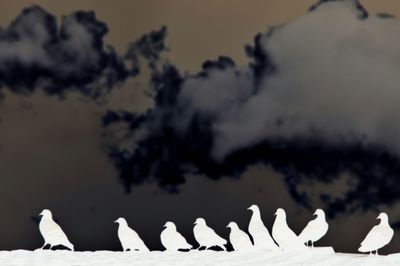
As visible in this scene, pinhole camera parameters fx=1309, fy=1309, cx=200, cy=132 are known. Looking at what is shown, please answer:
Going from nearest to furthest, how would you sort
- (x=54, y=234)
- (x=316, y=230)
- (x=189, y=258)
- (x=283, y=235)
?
1. (x=189, y=258)
2. (x=316, y=230)
3. (x=283, y=235)
4. (x=54, y=234)

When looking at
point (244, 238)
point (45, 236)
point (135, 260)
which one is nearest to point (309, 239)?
point (244, 238)

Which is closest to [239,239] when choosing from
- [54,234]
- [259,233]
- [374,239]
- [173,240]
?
[259,233]

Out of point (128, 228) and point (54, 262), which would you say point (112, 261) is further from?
point (128, 228)

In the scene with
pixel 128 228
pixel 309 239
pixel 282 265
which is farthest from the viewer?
pixel 128 228

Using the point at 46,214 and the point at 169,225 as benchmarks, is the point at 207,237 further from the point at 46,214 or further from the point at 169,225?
the point at 46,214

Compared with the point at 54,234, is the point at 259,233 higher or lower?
lower

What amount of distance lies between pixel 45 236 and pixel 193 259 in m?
4.11

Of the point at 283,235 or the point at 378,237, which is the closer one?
the point at 378,237

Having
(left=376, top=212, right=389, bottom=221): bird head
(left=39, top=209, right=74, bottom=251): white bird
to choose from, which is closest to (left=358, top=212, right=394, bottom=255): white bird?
(left=376, top=212, right=389, bottom=221): bird head

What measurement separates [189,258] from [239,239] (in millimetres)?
1858

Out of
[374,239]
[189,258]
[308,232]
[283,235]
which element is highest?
[283,235]

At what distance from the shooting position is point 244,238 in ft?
94.1

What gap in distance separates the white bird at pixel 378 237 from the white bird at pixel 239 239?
8.61 feet

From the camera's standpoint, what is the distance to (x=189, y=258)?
1072 inches
